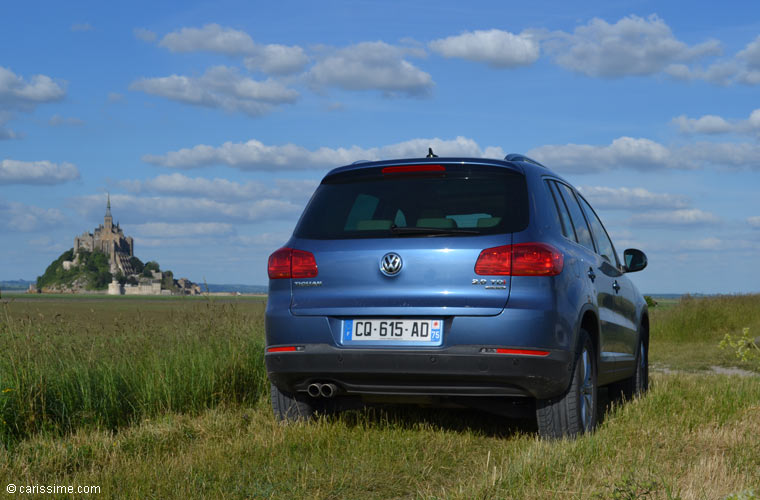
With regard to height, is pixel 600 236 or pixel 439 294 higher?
pixel 600 236

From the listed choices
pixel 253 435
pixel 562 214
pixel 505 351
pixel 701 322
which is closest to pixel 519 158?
pixel 562 214

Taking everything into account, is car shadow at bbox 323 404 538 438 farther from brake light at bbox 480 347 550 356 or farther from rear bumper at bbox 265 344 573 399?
brake light at bbox 480 347 550 356

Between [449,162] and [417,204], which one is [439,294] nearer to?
[417,204]

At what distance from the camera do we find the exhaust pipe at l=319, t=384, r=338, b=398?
564 centimetres

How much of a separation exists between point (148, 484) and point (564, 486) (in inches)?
89.0

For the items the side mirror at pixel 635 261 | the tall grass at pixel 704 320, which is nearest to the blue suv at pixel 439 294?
the side mirror at pixel 635 261

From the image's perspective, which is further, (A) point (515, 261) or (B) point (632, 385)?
(B) point (632, 385)

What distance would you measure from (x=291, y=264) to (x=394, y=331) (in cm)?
91

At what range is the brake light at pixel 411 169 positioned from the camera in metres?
5.74

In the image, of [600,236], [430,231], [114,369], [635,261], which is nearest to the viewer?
[430,231]

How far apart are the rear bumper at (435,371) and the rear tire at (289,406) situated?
71 cm

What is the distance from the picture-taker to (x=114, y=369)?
7.53 meters

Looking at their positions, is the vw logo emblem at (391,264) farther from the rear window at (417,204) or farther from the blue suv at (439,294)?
the rear window at (417,204)

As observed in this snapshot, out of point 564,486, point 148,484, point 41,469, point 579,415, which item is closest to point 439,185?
point 579,415
